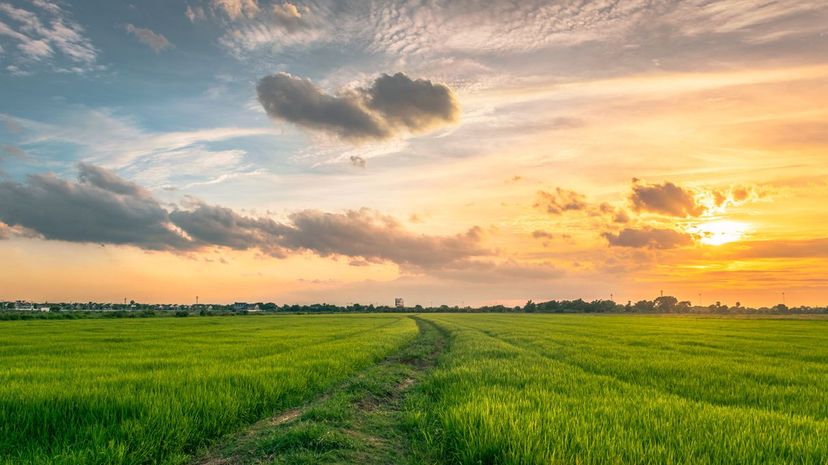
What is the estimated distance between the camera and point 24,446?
7.14 metres

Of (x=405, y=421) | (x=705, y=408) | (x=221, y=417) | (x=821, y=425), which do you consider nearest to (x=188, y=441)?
(x=221, y=417)

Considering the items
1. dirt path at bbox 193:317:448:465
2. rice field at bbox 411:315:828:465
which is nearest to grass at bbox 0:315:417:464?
dirt path at bbox 193:317:448:465

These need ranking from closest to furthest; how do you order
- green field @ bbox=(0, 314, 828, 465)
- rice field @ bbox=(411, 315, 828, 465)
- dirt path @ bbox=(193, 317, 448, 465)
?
rice field @ bbox=(411, 315, 828, 465), green field @ bbox=(0, 314, 828, 465), dirt path @ bbox=(193, 317, 448, 465)

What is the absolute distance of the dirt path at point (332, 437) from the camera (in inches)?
288

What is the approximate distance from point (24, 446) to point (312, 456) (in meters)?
4.44

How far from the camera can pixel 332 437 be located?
7.91 m

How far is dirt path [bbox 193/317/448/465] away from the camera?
24.0 ft

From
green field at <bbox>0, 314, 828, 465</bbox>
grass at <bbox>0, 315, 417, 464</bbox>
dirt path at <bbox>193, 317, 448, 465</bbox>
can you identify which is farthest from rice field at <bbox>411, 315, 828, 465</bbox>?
grass at <bbox>0, 315, 417, 464</bbox>

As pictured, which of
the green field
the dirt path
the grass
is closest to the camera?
the green field

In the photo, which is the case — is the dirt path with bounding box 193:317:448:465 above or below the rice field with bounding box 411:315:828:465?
below

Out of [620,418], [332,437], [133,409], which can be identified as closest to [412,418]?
[332,437]

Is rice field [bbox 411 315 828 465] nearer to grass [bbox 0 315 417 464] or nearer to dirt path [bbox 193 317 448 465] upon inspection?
→ dirt path [bbox 193 317 448 465]

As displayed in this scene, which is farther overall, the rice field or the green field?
the green field

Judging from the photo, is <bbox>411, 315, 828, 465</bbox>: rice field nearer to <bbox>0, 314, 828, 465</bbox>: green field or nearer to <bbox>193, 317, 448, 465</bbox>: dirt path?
<bbox>0, 314, 828, 465</bbox>: green field
